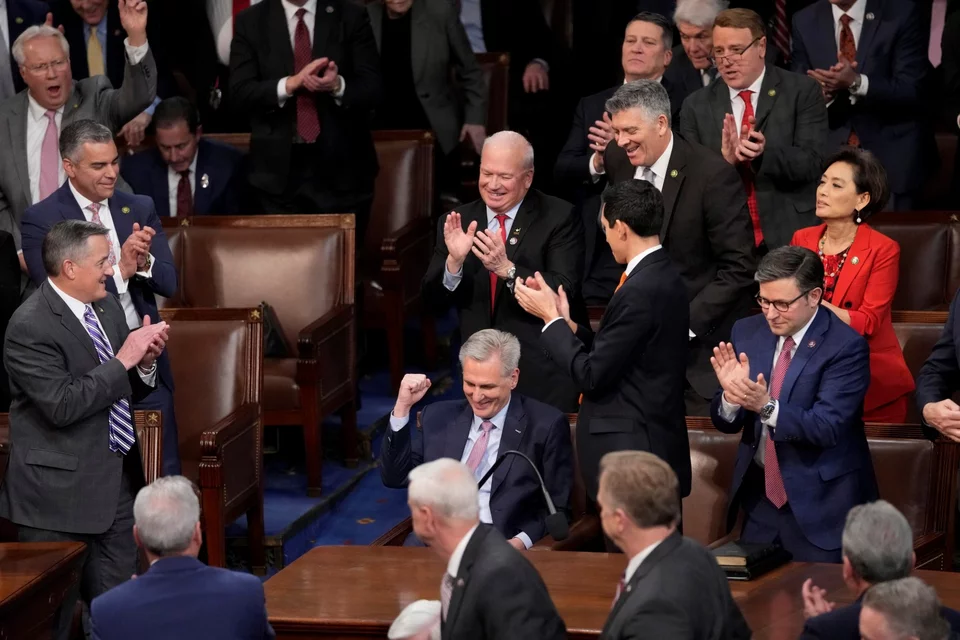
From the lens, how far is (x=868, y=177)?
4.45m

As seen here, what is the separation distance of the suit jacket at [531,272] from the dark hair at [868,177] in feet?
2.79

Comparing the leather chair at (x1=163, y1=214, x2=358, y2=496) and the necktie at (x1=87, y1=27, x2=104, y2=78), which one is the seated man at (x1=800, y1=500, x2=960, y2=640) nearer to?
the leather chair at (x1=163, y1=214, x2=358, y2=496)

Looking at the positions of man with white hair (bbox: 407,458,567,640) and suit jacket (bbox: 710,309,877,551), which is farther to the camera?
suit jacket (bbox: 710,309,877,551)

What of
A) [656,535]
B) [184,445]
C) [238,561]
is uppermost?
[656,535]

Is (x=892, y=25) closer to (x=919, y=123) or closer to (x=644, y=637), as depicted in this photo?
(x=919, y=123)

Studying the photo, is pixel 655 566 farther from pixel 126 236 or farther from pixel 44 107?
pixel 44 107

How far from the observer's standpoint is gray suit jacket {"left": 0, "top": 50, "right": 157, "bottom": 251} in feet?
17.9

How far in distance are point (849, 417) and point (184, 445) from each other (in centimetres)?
234

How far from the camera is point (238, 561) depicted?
5.15m

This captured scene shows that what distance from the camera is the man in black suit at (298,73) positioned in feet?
19.5

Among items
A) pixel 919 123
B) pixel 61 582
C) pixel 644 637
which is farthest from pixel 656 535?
pixel 919 123

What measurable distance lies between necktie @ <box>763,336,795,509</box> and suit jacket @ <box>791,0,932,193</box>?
1941 mm

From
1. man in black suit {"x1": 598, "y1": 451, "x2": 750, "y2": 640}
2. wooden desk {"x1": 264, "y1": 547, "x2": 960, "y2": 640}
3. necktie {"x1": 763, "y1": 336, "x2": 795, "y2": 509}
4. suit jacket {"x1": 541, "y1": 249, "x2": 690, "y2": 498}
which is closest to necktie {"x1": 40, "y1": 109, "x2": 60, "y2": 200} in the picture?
wooden desk {"x1": 264, "y1": 547, "x2": 960, "y2": 640}

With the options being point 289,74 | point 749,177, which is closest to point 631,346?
point 749,177
